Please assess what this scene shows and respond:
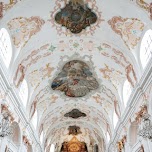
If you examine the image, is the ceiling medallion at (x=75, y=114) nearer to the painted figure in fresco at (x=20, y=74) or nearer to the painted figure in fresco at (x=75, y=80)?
the painted figure in fresco at (x=75, y=80)

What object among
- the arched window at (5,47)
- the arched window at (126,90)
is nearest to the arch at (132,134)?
the arched window at (126,90)

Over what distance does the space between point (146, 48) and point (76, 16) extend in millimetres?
4219

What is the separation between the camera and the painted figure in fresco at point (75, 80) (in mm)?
18531

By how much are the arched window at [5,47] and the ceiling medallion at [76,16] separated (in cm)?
293

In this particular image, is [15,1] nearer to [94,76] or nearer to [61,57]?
[61,57]

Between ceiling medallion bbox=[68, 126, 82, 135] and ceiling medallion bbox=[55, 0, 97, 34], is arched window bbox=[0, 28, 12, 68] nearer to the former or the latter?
ceiling medallion bbox=[55, 0, 97, 34]

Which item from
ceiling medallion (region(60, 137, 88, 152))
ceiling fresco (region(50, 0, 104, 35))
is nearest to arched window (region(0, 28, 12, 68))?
ceiling fresco (region(50, 0, 104, 35))

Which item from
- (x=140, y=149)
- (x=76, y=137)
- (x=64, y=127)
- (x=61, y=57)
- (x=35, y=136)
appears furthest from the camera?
(x=76, y=137)

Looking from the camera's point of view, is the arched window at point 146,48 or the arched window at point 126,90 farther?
the arched window at point 126,90

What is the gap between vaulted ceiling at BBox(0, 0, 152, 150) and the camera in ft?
43.1

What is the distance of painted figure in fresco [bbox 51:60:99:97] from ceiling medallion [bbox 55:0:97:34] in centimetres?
379

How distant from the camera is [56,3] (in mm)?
13148

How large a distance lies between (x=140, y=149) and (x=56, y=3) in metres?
9.41

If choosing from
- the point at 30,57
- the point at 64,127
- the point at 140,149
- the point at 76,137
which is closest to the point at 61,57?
the point at 30,57
